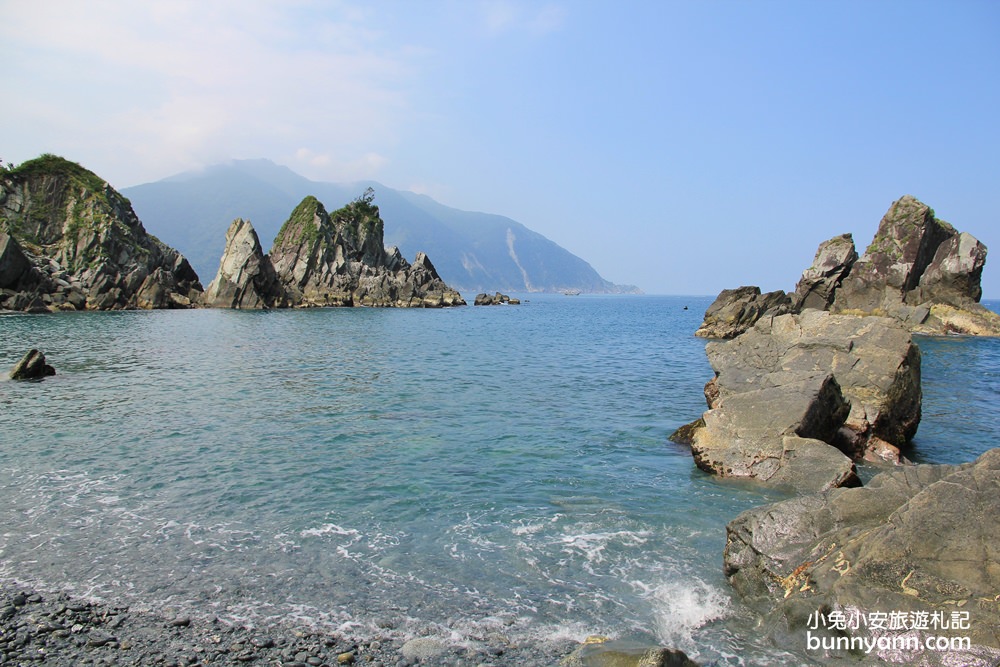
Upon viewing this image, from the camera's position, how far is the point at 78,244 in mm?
88312

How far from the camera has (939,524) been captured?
336 inches

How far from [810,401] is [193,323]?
66410 mm

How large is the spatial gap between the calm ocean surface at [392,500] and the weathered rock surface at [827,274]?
45108 millimetres

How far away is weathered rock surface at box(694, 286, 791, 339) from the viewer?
225 ft

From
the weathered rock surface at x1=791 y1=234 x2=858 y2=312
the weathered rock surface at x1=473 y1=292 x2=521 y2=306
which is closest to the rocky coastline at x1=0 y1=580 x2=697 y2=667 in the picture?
the weathered rock surface at x1=791 y1=234 x2=858 y2=312

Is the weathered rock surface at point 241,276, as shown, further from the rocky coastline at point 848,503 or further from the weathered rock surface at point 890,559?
the weathered rock surface at point 890,559

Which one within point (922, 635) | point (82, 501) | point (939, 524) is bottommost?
point (82, 501)

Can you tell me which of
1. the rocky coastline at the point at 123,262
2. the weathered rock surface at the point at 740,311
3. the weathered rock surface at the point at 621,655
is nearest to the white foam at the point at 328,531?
the weathered rock surface at the point at 621,655

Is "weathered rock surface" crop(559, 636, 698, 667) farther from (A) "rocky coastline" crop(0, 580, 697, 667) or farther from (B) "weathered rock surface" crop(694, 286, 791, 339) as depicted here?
(B) "weathered rock surface" crop(694, 286, 791, 339)

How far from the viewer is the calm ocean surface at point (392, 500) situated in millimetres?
9922

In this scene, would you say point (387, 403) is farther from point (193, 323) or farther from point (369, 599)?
point (193, 323)

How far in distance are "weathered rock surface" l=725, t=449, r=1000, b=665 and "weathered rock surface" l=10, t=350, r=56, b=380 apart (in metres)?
34.2

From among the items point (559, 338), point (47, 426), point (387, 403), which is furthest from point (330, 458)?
point (559, 338)

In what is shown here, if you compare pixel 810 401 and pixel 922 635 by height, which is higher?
pixel 810 401
